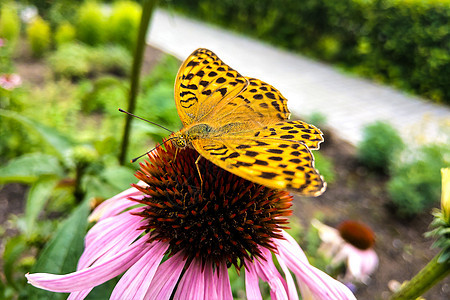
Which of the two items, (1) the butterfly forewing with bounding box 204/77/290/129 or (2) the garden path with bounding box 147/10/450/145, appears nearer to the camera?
(1) the butterfly forewing with bounding box 204/77/290/129

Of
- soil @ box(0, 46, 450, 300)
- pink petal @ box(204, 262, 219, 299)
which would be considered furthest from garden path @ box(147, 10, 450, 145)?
pink petal @ box(204, 262, 219, 299)

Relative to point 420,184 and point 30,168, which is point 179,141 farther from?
point 420,184

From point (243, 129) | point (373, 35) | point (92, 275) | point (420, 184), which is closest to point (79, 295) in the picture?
point (92, 275)

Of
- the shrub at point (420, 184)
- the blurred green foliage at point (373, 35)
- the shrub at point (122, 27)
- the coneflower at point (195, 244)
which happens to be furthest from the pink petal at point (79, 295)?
the blurred green foliage at point (373, 35)

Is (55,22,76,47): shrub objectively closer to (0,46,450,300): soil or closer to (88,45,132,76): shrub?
(88,45,132,76): shrub

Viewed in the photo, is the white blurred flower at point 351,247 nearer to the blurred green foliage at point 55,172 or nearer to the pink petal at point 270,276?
the blurred green foliage at point 55,172
